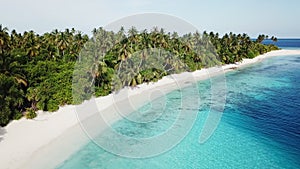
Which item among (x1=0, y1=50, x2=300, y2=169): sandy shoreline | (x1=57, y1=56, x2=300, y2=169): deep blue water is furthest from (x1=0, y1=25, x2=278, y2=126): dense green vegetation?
(x1=57, y1=56, x2=300, y2=169): deep blue water

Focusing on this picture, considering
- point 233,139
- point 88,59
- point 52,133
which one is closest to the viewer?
point 52,133

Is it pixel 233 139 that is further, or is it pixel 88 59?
pixel 88 59

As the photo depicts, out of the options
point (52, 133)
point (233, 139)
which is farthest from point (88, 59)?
point (233, 139)

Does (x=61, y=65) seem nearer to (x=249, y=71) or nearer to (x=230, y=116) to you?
(x=230, y=116)

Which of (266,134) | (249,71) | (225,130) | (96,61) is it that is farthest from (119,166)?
(249,71)

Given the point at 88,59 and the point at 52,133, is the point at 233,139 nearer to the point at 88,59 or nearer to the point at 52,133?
the point at 52,133

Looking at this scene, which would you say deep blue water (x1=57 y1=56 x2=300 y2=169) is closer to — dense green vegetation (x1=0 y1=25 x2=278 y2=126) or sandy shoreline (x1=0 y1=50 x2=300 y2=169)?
sandy shoreline (x1=0 y1=50 x2=300 y2=169)

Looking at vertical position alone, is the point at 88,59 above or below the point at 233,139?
above

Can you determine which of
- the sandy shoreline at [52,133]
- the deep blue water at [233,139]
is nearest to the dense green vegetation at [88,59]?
the sandy shoreline at [52,133]
